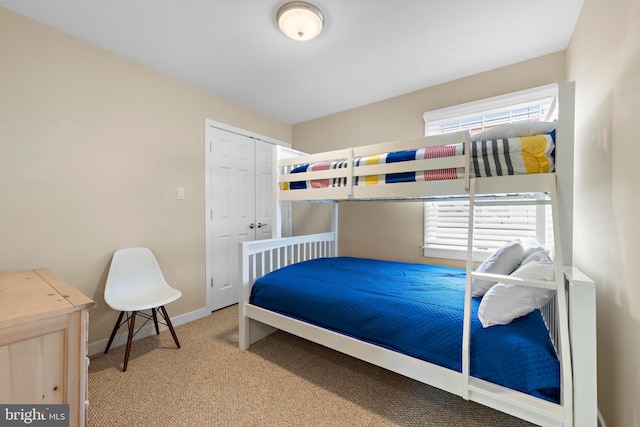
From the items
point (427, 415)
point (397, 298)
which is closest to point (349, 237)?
point (397, 298)

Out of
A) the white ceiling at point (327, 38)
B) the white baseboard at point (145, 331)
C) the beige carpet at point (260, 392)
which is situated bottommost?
the beige carpet at point (260, 392)

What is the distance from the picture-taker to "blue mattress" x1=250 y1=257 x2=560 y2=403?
115 cm

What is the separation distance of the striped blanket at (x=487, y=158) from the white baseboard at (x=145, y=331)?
222 centimetres

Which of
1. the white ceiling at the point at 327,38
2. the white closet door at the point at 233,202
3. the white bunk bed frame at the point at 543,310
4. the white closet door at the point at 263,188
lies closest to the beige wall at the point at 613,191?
the white bunk bed frame at the point at 543,310

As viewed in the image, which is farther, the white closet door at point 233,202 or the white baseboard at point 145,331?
the white closet door at point 233,202

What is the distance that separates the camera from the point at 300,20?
1.75 metres

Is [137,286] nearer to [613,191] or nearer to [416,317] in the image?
[416,317]

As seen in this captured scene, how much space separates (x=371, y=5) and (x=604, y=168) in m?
1.63

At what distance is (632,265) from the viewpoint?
1101mm

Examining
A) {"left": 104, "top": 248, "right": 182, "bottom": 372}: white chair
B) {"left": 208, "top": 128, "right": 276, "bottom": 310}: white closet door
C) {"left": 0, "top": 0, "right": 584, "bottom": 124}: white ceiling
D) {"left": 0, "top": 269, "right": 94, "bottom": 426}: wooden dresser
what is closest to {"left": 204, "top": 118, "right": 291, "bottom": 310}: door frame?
{"left": 208, "top": 128, "right": 276, "bottom": 310}: white closet door

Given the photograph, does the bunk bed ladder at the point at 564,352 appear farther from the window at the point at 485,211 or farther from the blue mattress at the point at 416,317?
the window at the point at 485,211

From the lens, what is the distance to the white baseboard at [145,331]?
2127 mm

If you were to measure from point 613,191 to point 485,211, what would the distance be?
4.09ft

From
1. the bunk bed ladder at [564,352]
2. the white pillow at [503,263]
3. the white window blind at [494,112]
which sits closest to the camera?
the bunk bed ladder at [564,352]
